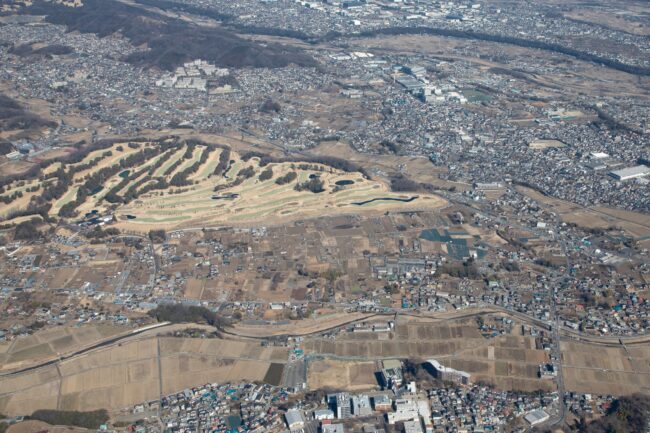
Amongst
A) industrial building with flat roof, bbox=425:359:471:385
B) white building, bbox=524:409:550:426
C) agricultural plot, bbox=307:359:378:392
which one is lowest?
agricultural plot, bbox=307:359:378:392

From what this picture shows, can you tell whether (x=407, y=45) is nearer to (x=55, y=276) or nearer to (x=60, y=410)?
(x=55, y=276)

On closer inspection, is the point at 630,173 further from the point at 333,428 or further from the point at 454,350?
the point at 333,428

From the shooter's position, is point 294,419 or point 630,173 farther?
point 630,173

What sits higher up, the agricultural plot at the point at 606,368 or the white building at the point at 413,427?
the agricultural plot at the point at 606,368

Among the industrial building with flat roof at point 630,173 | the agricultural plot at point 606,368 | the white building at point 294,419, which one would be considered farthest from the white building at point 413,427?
the industrial building with flat roof at point 630,173

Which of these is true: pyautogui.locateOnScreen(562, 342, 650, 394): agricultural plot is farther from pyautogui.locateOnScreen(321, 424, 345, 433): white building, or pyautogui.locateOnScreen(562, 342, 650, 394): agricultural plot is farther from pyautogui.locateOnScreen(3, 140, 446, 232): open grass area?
pyautogui.locateOnScreen(3, 140, 446, 232): open grass area

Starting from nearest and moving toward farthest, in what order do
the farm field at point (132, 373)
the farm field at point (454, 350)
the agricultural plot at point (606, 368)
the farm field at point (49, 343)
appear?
the farm field at point (132, 373)
the agricultural plot at point (606, 368)
the farm field at point (454, 350)
the farm field at point (49, 343)

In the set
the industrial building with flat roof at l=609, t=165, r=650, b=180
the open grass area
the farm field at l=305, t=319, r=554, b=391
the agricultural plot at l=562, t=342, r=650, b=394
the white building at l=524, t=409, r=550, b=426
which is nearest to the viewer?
the white building at l=524, t=409, r=550, b=426

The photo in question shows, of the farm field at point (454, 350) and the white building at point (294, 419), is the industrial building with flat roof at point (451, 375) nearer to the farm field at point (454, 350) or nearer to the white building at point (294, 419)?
the farm field at point (454, 350)

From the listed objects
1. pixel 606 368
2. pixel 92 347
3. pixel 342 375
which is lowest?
pixel 92 347

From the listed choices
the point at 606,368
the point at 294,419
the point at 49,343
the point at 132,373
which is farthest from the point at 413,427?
the point at 49,343

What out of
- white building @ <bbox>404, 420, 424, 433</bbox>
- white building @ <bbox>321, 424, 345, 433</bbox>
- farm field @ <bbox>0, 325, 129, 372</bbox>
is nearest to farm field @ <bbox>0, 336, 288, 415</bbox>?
farm field @ <bbox>0, 325, 129, 372</bbox>
